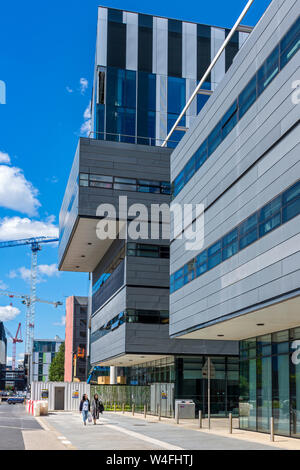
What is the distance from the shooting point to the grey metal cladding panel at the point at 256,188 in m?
21.1

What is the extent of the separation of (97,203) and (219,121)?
1975 centimetres

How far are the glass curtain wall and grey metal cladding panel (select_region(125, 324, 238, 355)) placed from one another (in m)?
13.1

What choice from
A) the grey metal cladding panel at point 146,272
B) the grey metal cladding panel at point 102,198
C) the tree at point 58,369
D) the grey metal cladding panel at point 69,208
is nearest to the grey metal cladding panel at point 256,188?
the grey metal cladding panel at point 146,272

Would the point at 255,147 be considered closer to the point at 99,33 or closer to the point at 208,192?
the point at 208,192

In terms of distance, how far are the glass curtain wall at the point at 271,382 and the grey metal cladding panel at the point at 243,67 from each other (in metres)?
10.4

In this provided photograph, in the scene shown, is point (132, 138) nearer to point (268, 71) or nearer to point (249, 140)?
point (249, 140)

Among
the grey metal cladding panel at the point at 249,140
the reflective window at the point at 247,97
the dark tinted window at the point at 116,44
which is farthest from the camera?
the dark tinted window at the point at 116,44

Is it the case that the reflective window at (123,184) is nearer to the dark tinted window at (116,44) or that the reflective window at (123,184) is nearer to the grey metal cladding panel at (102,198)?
the grey metal cladding panel at (102,198)

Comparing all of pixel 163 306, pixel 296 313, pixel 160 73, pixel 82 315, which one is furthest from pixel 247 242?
pixel 82 315

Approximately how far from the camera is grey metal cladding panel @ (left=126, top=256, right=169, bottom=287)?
46906mm

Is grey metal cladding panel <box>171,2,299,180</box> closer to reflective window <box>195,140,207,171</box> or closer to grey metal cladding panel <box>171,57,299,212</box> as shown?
reflective window <box>195,140,207,171</box>

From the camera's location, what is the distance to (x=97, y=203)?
48.0 meters

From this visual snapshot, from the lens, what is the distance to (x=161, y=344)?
46.2m

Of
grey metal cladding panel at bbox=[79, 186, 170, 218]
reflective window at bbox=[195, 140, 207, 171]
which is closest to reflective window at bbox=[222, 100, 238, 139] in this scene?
reflective window at bbox=[195, 140, 207, 171]
